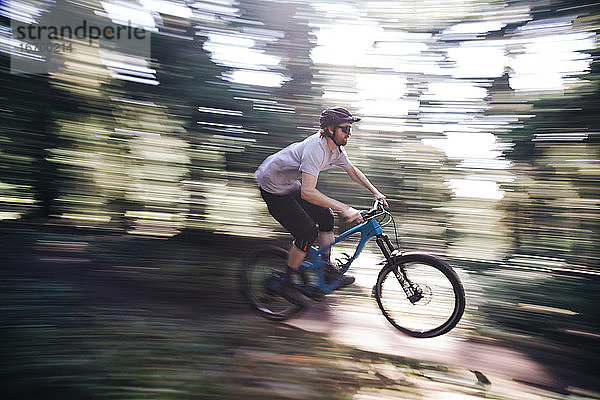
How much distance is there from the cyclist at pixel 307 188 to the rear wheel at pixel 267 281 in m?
0.17

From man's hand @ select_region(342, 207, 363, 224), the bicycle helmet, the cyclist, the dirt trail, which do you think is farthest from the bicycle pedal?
the bicycle helmet

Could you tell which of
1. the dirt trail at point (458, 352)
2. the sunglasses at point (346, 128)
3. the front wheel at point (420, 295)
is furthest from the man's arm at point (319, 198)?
the dirt trail at point (458, 352)

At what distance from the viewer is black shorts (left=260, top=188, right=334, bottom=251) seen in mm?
3438

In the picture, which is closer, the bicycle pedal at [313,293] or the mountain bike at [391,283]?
the mountain bike at [391,283]

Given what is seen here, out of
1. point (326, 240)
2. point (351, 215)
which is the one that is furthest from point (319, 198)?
point (326, 240)

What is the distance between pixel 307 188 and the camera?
10.3ft

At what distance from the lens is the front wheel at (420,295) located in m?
3.01

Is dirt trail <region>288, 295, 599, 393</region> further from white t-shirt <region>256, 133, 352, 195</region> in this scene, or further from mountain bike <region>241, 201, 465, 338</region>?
white t-shirt <region>256, 133, 352, 195</region>

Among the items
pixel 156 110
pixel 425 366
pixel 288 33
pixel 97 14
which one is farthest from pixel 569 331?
pixel 97 14

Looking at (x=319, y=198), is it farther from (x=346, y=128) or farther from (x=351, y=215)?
(x=346, y=128)

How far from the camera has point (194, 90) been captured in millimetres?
6180

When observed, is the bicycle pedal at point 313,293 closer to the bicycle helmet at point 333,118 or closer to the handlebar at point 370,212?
the handlebar at point 370,212

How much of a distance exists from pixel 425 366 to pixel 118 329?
2.93 m

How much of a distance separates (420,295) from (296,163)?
70.1 inches
